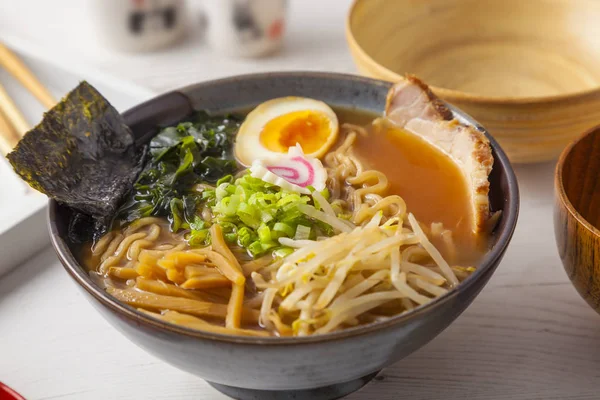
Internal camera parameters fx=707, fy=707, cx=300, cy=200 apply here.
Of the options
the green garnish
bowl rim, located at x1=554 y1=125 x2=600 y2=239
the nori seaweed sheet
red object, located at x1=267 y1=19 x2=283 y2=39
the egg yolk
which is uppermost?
the nori seaweed sheet

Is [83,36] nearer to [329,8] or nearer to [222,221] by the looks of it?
[329,8]

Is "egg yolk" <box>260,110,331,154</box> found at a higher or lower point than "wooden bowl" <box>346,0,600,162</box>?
higher

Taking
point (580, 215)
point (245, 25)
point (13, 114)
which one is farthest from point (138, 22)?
point (580, 215)

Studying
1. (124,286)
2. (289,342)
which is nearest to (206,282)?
(124,286)

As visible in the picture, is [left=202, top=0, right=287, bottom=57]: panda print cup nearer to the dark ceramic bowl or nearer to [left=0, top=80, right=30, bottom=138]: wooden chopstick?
[left=0, top=80, right=30, bottom=138]: wooden chopstick

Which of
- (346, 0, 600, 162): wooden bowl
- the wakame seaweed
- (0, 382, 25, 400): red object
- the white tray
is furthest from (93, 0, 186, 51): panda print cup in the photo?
(0, 382, 25, 400): red object
